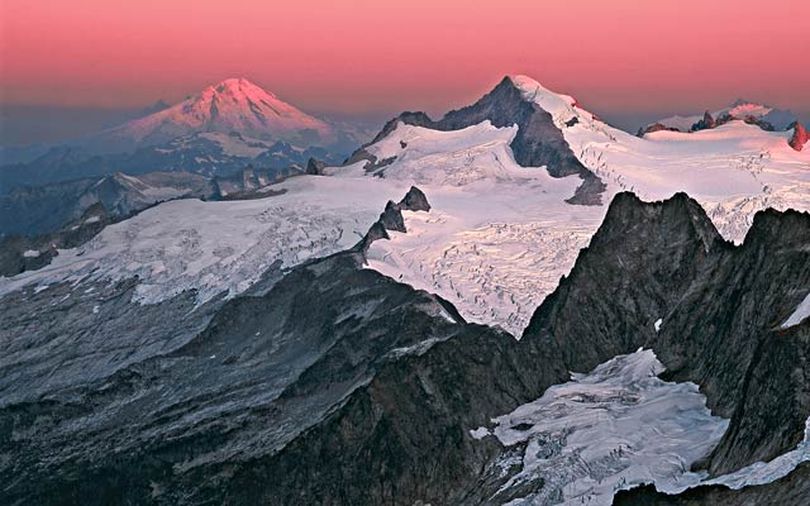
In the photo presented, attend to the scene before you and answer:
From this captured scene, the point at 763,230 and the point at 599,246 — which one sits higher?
the point at 763,230

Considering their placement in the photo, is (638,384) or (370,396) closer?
(638,384)

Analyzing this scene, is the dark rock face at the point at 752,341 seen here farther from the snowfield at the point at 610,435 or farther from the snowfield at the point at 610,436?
the snowfield at the point at 610,435

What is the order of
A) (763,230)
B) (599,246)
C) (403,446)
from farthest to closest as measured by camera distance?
(599,246) → (403,446) → (763,230)

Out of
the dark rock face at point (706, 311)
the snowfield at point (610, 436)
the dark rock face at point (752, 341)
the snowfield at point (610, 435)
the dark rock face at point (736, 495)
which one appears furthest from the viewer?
the snowfield at point (610, 435)

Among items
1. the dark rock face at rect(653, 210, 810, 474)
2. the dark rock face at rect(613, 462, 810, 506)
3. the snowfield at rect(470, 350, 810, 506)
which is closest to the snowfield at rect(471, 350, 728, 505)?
the snowfield at rect(470, 350, 810, 506)

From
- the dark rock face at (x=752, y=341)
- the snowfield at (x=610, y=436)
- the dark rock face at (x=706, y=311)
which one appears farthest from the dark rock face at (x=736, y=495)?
the dark rock face at (x=706, y=311)

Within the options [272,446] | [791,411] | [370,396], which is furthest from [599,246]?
[791,411]

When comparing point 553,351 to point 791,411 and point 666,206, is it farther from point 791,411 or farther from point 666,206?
point 791,411
